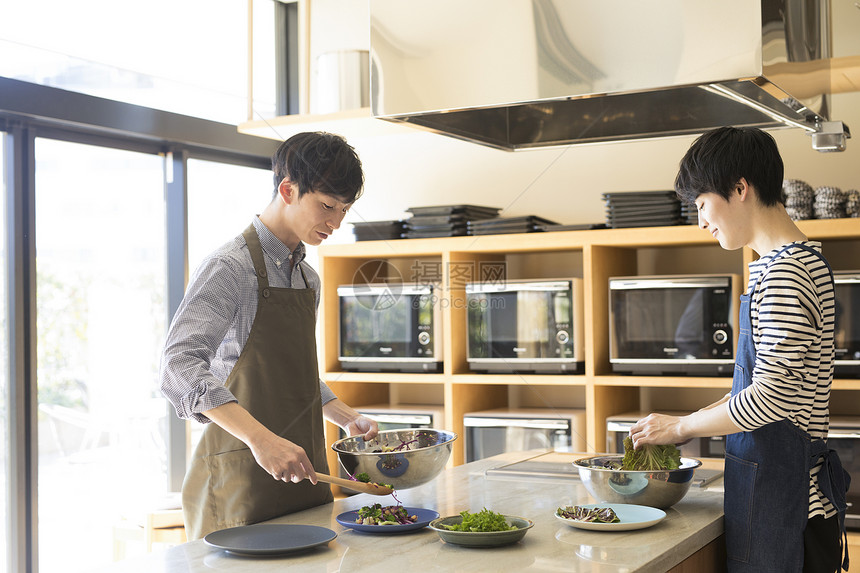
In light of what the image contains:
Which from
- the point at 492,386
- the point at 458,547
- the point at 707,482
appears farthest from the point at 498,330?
the point at 458,547

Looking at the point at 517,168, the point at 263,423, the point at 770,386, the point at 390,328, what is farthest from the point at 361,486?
the point at 517,168

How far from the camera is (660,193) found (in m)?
3.15

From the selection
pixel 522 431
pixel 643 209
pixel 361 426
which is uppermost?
pixel 643 209

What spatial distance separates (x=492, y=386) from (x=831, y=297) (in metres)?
2.32

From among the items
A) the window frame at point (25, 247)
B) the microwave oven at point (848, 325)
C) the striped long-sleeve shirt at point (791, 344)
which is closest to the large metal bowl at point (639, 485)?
the striped long-sleeve shirt at point (791, 344)

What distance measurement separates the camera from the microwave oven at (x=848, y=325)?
2.85 metres

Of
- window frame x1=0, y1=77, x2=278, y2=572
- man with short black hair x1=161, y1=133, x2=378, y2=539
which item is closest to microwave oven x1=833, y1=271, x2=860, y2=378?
man with short black hair x1=161, y1=133, x2=378, y2=539

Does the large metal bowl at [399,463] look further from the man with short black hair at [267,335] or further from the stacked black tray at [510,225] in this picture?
the stacked black tray at [510,225]

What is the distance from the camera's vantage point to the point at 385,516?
1.56 meters

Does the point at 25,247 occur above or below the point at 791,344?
above

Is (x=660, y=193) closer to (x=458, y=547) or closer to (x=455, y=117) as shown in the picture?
(x=455, y=117)

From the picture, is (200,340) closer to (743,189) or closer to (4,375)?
(743,189)

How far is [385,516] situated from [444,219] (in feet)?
6.98

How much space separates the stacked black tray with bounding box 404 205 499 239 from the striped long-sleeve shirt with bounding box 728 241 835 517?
2081 millimetres
